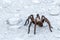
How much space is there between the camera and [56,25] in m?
3.68

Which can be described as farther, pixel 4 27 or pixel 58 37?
pixel 4 27

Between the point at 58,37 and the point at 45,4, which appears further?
the point at 45,4

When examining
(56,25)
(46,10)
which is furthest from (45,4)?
(56,25)

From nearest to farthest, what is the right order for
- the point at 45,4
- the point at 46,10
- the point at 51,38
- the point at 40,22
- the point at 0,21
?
the point at 51,38 < the point at 40,22 < the point at 0,21 < the point at 46,10 < the point at 45,4

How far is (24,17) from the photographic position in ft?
13.1

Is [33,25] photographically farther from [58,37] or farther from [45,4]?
[45,4]

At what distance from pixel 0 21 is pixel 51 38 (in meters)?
0.92

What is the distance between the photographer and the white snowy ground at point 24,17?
11.2 feet

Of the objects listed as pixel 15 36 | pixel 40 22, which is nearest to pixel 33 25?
pixel 40 22

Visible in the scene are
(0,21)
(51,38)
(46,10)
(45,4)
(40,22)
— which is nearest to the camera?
(51,38)

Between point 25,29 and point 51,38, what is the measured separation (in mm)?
446

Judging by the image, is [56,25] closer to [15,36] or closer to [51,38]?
[51,38]

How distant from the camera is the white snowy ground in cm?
342

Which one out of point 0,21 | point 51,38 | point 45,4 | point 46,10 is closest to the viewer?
point 51,38
